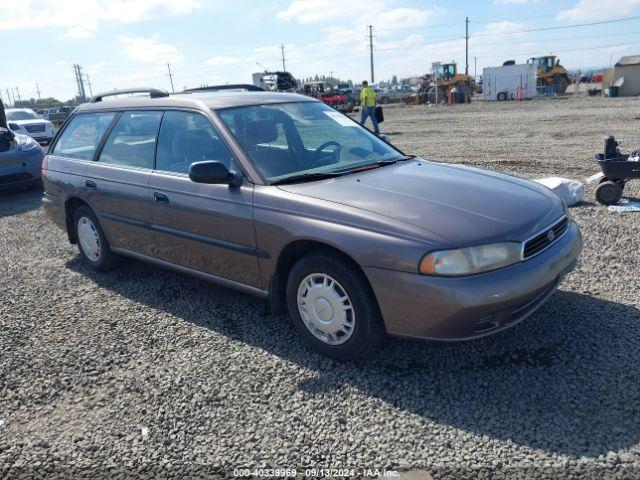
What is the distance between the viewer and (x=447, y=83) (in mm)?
41875

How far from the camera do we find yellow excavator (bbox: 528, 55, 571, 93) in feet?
140

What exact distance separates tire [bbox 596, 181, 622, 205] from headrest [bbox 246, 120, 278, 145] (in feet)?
15.4

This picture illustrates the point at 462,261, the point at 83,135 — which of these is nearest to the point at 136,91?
the point at 83,135

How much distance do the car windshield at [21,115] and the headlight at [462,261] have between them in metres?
24.4

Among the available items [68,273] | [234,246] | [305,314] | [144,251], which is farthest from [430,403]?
[68,273]

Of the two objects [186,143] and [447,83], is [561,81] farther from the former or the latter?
[186,143]

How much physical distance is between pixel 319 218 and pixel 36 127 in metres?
20.9

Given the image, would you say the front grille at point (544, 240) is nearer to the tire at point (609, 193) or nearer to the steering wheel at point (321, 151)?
the steering wheel at point (321, 151)

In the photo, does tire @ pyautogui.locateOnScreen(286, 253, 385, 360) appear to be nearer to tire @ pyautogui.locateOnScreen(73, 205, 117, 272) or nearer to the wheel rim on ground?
tire @ pyautogui.locateOnScreen(73, 205, 117, 272)

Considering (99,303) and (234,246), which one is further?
(99,303)

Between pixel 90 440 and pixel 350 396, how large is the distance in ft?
4.77

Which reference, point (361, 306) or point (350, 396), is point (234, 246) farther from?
point (350, 396)

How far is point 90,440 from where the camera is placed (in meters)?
2.86

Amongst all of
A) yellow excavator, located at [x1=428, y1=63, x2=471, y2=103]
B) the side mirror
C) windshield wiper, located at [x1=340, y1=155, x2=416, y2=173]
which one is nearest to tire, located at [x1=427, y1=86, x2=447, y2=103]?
yellow excavator, located at [x1=428, y1=63, x2=471, y2=103]
